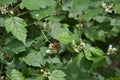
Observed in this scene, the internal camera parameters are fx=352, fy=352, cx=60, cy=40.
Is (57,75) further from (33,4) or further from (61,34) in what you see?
(33,4)

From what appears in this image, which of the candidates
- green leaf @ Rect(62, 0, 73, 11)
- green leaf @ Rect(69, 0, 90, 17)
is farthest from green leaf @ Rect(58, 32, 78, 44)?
green leaf @ Rect(62, 0, 73, 11)

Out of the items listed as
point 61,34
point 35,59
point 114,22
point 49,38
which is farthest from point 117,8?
point 35,59

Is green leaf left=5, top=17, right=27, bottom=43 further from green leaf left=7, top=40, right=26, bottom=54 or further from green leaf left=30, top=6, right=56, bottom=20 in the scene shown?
green leaf left=30, top=6, right=56, bottom=20

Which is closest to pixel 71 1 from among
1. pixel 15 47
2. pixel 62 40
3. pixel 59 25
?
pixel 59 25

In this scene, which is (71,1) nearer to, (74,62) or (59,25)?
(59,25)

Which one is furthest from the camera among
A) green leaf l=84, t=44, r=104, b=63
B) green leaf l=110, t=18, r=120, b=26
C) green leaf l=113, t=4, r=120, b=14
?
green leaf l=110, t=18, r=120, b=26

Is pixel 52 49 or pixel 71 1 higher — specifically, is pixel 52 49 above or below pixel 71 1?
below

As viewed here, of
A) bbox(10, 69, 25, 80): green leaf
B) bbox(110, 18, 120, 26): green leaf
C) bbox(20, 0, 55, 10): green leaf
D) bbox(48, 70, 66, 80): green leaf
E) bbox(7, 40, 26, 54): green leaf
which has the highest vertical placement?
bbox(20, 0, 55, 10): green leaf

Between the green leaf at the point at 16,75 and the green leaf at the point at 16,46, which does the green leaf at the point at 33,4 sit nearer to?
the green leaf at the point at 16,46
